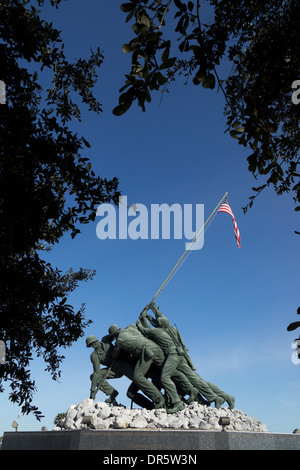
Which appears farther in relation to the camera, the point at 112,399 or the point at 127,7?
the point at 112,399

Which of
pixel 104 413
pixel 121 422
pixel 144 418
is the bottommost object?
pixel 121 422

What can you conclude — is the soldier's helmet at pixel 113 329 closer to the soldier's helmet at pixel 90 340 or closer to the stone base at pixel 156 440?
the soldier's helmet at pixel 90 340

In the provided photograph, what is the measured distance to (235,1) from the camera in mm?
4891

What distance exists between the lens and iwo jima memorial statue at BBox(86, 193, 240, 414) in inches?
470

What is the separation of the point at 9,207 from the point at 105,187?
206cm

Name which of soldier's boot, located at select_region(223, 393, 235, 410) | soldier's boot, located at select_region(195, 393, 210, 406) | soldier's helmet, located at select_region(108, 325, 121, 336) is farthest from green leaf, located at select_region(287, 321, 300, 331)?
soldier's boot, located at select_region(223, 393, 235, 410)

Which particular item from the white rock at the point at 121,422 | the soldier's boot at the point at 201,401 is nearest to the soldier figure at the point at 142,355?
the soldier's boot at the point at 201,401

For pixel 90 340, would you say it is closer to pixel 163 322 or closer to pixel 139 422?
pixel 163 322

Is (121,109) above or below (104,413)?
above

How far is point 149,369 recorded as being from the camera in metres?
12.9

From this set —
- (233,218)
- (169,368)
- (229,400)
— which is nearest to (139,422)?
(169,368)

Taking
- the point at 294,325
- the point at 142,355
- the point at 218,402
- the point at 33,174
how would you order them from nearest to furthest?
the point at 294,325 < the point at 33,174 < the point at 142,355 < the point at 218,402

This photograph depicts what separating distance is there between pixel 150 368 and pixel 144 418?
2.68 meters

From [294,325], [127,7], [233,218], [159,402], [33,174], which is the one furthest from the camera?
[233,218]
